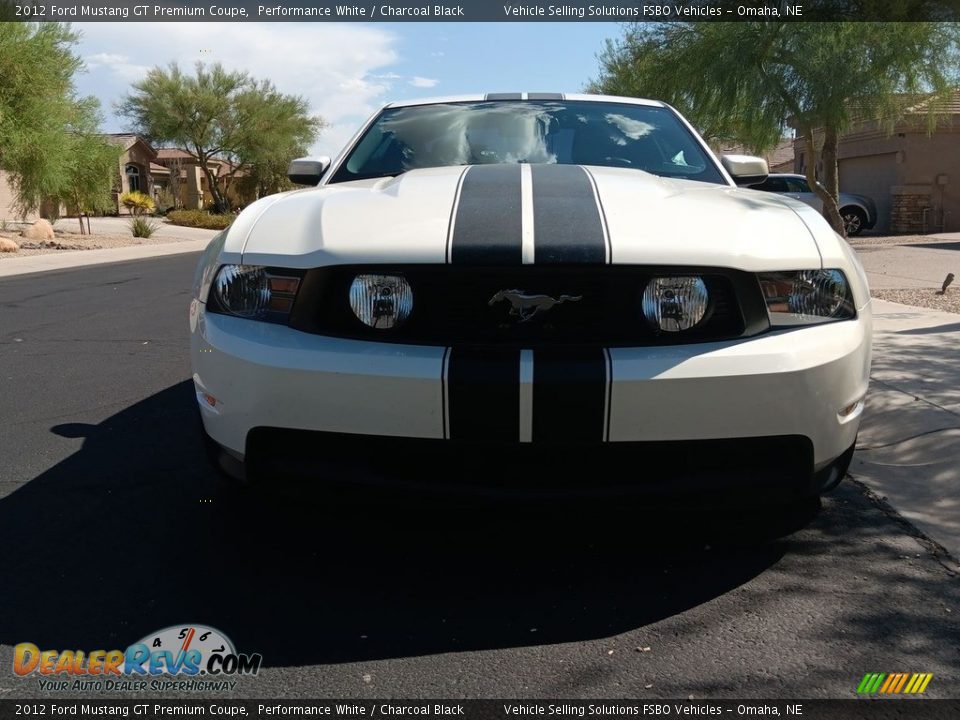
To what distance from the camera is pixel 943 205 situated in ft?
84.0

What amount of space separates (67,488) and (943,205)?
26.9 metres

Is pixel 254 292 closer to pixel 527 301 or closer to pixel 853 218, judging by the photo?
pixel 527 301

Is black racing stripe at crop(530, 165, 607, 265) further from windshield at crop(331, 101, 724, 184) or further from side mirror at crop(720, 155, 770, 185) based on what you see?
side mirror at crop(720, 155, 770, 185)

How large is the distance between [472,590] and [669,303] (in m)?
1.01

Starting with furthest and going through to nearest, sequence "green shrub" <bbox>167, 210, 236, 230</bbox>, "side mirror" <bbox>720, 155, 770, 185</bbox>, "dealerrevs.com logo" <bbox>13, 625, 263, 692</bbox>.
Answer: "green shrub" <bbox>167, 210, 236, 230</bbox> → "side mirror" <bbox>720, 155, 770, 185</bbox> → "dealerrevs.com logo" <bbox>13, 625, 263, 692</bbox>

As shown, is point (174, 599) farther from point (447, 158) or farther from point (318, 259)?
point (447, 158)

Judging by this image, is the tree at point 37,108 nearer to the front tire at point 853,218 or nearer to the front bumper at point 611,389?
the front tire at point 853,218

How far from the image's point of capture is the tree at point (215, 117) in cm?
5097

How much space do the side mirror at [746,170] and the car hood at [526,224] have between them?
0.98 meters

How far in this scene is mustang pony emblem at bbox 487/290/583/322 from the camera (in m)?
2.52

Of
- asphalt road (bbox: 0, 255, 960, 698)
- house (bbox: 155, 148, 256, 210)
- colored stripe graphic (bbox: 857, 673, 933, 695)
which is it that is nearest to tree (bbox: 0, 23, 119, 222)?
asphalt road (bbox: 0, 255, 960, 698)

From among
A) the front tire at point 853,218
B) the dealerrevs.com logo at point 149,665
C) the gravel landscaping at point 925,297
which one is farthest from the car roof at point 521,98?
the front tire at point 853,218

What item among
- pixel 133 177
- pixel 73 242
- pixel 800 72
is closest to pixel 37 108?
pixel 73 242

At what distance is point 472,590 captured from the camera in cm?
267
